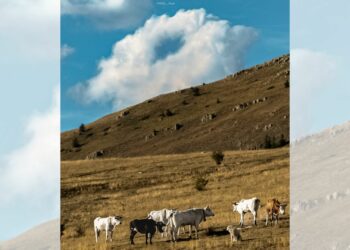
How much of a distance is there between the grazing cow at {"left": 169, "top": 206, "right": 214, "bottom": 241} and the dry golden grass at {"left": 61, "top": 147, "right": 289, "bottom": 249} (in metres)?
0.27

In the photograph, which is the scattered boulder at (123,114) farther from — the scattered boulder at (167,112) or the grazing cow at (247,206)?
the grazing cow at (247,206)

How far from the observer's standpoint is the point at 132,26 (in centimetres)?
1353

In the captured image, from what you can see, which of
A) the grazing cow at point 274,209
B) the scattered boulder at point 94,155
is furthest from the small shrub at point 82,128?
the grazing cow at point 274,209

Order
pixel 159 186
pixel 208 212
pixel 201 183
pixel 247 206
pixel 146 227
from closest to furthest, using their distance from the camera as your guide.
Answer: pixel 146 227
pixel 208 212
pixel 247 206
pixel 201 183
pixel 159 186

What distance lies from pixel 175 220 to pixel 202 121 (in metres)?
1.92

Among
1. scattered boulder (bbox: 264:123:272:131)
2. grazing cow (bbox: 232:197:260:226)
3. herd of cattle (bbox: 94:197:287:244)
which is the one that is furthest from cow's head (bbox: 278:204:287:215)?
scattered boulder (bbox: 264:123:272:131)

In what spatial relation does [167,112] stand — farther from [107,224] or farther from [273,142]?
[107,224]

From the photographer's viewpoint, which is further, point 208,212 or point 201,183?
point 201,183

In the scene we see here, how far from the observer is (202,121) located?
1380cm

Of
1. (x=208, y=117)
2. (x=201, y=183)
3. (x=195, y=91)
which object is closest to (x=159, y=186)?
(x=201, y=183)

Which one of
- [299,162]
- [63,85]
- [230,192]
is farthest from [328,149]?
[63,85]

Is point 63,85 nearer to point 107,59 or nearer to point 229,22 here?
point 107,59

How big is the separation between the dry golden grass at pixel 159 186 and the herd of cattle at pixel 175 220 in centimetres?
14

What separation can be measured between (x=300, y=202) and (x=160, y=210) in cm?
238
